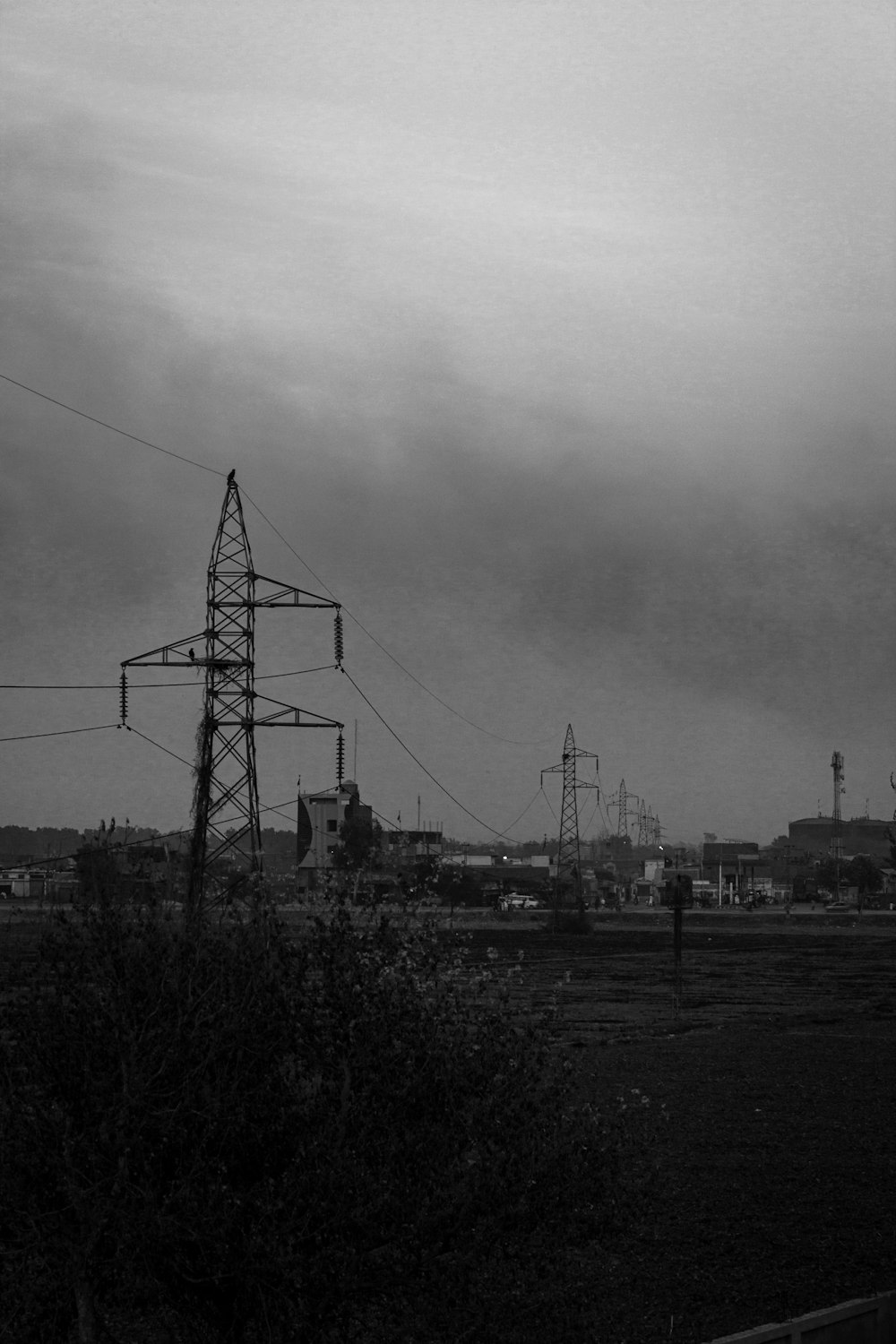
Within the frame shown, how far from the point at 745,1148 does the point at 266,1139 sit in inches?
410

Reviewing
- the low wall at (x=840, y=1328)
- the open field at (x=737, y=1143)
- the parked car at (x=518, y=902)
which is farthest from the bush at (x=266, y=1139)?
the parked car at (x=518, y=902)

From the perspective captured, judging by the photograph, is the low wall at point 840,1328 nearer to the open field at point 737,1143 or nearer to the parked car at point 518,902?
the open field at point 737,1143

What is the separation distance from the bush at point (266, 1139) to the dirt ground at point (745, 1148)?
114 cm

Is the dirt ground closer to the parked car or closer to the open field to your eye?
the open field

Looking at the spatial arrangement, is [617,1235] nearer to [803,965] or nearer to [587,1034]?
[587,1034]

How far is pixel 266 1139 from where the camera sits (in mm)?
7453

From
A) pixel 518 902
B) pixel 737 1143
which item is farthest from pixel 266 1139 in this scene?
pixel 518 902

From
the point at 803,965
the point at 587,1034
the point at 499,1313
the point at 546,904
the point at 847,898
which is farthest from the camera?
the point at 847,898

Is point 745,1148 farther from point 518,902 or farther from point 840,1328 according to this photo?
point 518,902

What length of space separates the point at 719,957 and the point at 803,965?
7049 mm

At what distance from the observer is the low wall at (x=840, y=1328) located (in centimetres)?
756

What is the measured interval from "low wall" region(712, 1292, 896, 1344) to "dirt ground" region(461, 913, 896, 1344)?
3.44ft

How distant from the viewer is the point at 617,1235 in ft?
27.6

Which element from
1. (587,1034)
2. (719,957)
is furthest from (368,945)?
(719,957)
